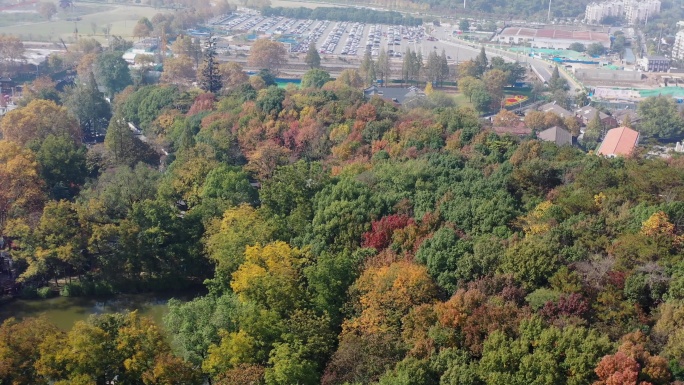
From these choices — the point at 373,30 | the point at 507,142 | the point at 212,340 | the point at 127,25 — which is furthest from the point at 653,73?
the point at 212,340

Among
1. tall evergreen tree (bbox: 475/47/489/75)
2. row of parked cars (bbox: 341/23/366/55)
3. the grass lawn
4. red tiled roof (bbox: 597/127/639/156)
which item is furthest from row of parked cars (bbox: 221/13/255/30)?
red tiled roof (bbox: 597/127/639/156)

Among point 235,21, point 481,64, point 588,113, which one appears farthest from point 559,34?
point 235,21

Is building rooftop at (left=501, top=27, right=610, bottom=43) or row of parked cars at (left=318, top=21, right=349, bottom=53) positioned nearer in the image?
row of parked cars at (left=318, top=21, right=349, bottom=53)

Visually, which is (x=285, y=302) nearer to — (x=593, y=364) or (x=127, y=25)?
(x=593, y=364)

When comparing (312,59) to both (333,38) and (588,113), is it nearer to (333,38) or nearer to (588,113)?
(333,38)

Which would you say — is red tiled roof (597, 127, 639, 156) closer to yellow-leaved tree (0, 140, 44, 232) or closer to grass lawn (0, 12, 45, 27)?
yellow-leaved tree (0, 140, 44, 232)

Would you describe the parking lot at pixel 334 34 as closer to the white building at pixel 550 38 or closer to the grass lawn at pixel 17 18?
the white building at pixel 550 38

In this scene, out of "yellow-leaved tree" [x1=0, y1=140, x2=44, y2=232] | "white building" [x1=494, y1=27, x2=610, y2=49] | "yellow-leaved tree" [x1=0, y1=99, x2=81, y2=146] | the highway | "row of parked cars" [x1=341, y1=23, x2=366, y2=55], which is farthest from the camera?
"white building" [x1=494, y1=27, x2=610, y2=49]
